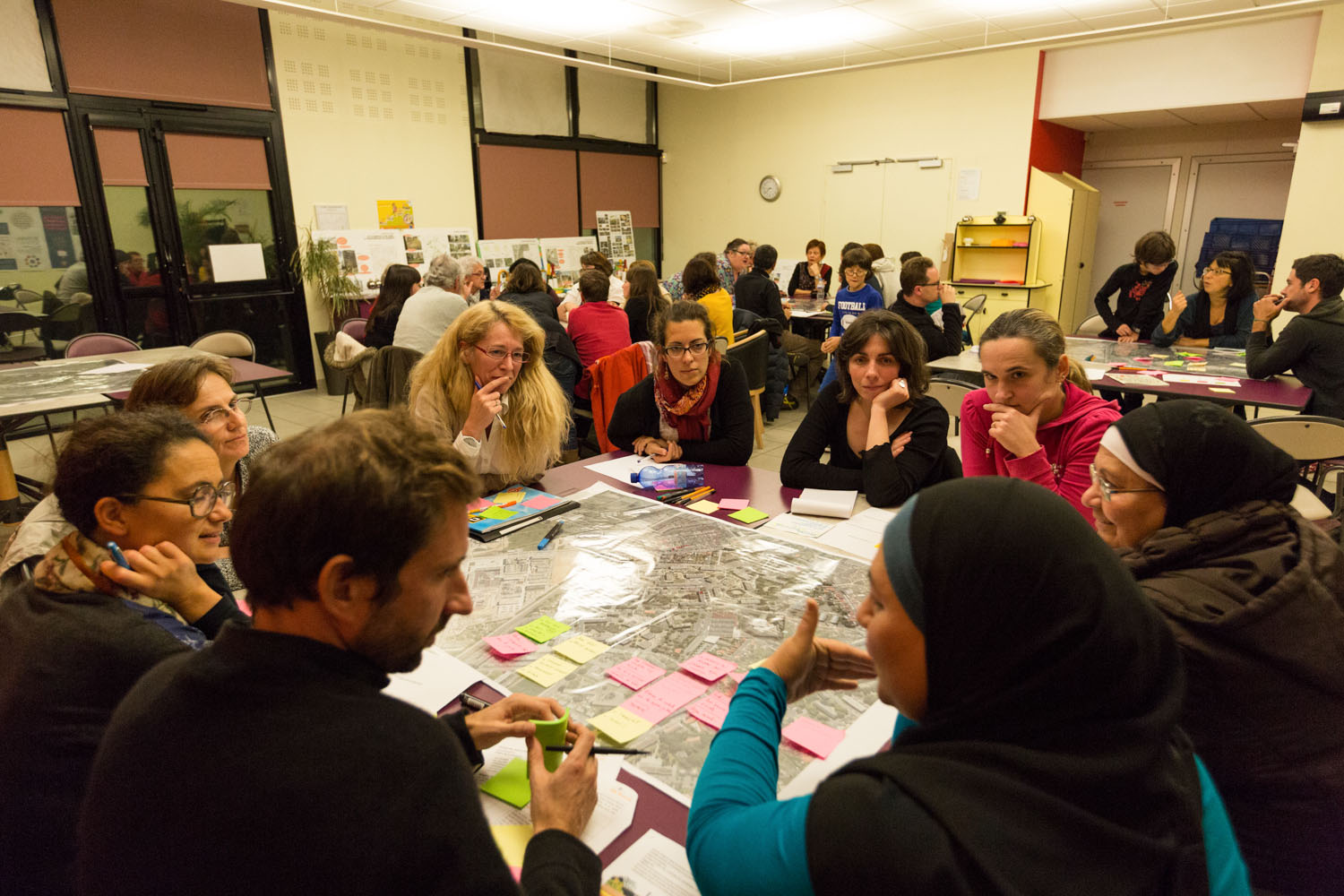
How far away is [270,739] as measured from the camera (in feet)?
2.33

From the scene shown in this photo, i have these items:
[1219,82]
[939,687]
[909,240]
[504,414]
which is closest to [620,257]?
[909,240]

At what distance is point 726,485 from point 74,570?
1804mm

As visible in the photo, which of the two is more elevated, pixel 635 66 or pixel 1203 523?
pixel 635 66

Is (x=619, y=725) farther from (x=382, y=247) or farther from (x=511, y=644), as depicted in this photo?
(x=382, y=247)

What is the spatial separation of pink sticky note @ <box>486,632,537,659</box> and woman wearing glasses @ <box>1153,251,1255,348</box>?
5207 mm

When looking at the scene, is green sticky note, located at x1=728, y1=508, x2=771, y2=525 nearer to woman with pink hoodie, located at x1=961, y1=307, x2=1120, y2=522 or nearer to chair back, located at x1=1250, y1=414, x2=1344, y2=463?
woman with pink hoodie, located at x1=961, y1=307, x2=1120, y2=522

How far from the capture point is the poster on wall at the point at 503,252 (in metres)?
8.42

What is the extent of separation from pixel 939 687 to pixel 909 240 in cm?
874

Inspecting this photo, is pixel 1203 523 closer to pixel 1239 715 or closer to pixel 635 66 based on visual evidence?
pixel 1239 715

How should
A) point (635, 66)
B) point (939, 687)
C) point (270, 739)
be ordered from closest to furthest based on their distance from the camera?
point (270, 739)
point (939, 687)
point (635, 66)

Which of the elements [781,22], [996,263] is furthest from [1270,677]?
[996,263]

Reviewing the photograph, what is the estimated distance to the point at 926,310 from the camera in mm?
5172

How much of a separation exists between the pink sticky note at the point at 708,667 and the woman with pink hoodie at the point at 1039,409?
118 centimetres

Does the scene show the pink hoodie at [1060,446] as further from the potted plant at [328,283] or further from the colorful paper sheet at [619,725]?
the potted plant at [328,283]
